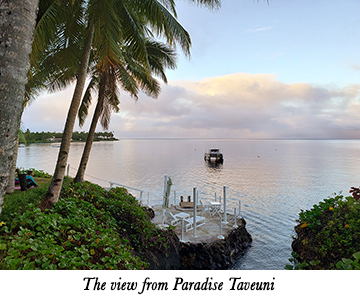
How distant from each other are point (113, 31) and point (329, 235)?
6525 millimetres

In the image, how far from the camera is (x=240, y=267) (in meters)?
9.87

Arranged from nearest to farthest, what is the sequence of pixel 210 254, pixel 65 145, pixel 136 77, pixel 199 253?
pixel 65 145
pixel 199 253
pixel 210 254
pixel 136 77

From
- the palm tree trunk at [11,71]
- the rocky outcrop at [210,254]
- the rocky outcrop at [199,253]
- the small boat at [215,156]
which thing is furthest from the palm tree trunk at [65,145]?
the small boat at [215,156]

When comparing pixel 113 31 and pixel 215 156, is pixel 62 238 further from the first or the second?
pixel 215 156

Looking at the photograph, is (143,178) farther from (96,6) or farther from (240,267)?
(96,6)

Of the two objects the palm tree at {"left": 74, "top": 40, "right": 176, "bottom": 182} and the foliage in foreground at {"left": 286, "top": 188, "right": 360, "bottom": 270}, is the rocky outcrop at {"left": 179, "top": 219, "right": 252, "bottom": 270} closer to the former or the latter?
the foliage in foreground at {"left": 286, "top": 188, "right": 360, "bottom": 270}

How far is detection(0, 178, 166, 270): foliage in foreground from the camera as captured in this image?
311 centimetres

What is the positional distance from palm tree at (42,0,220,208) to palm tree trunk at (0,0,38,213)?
2729 millimetres

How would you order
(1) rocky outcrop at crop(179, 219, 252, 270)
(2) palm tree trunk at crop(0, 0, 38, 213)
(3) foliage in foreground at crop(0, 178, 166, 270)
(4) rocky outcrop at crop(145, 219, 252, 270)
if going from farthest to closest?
(1) rocky outcrop at crop(179, 219, 252, 270) < (4) rocky outcrop at crop(145, 219, 252, 270) < (3) foliage in foreground at crop(0, 178, 166, 270) < (2) palm tree trunk at crop(0, 0, 38, 213)

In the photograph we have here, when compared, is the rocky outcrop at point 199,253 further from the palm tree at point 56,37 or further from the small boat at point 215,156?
the small boat at point 215,156

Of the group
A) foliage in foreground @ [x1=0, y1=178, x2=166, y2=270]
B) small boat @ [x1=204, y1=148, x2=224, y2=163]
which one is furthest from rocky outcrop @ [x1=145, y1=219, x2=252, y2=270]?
small boat @ [x1=204, y1=148, x2=224, y2=163]

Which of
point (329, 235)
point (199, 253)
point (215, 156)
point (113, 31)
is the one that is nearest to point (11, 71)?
point (113, 31)

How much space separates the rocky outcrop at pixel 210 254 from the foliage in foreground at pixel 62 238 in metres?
2.25

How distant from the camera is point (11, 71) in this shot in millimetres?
2516
